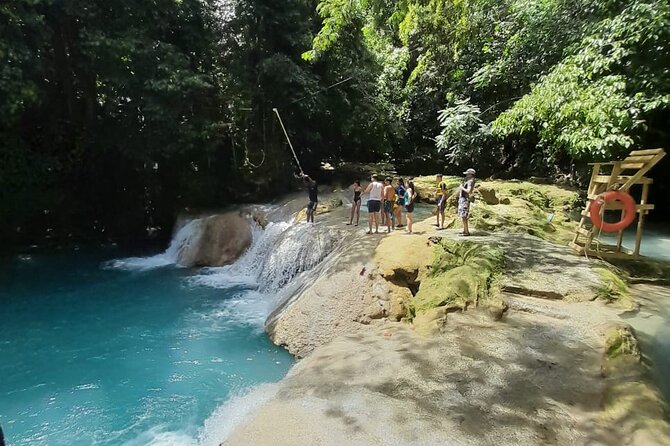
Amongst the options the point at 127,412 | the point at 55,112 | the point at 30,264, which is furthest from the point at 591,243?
the point at 55,112

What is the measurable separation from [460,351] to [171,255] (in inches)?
456

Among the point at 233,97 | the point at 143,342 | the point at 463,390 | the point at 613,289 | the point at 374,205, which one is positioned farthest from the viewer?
the point at 233,97

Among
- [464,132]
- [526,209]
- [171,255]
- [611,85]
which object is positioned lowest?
[171,255]

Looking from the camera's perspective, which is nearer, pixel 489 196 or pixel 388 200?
pixel 388 200

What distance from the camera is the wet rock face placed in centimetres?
1404

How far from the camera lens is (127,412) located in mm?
6551

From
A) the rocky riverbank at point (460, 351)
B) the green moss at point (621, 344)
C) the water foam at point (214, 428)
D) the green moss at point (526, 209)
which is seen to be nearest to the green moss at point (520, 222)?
the green moss at point (526, 209)

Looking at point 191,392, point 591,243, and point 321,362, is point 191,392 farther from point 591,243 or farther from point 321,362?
point 591,243

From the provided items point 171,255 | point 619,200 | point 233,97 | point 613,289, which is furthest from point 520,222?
point 233,97

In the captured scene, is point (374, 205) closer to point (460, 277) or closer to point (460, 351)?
point (460, 277)

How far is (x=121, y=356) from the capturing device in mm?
8305

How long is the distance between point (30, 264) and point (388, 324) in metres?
12.1

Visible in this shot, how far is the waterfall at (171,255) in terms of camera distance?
14.1 m

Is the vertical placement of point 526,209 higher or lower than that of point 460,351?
higher
